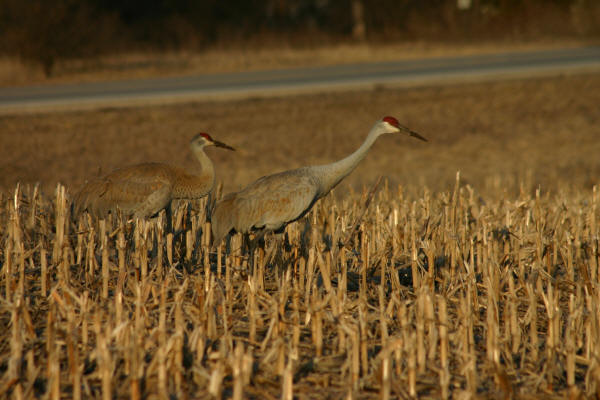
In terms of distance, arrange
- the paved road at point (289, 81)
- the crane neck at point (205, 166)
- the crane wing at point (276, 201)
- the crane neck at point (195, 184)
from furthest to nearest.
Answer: the paved road at point (289, 81) < the crane neck at point (205, 166) < the crane neck at point (195, 184) < the crane wing at point (276, 201)

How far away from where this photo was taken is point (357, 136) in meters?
13.7

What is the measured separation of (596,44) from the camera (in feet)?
74.0

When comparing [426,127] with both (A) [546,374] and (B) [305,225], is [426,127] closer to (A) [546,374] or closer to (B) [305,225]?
(B) [305,225]

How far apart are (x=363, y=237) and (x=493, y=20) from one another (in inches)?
903

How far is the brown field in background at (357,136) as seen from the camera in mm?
11461

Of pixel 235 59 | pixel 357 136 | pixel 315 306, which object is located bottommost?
pixel 315 306

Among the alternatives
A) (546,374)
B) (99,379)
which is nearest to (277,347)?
(99,379)

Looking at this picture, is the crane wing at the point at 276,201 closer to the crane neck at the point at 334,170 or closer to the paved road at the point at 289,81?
the crane neck at the point at 334,170

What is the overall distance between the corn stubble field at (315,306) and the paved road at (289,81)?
8.80 metres

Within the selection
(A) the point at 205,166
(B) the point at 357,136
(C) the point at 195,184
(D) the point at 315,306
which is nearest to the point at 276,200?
(C) the point at 195,184

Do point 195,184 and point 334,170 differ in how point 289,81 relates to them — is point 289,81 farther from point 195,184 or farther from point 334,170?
point 334,170

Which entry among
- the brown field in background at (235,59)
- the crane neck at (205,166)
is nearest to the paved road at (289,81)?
the brown field in background at (235,59)

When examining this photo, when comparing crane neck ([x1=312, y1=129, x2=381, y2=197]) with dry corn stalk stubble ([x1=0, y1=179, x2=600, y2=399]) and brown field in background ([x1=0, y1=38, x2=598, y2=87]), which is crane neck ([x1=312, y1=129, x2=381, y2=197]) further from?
brown field in background ([x1=0, y1=38, x2=598, y2=87])

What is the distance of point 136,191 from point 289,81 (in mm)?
11148
